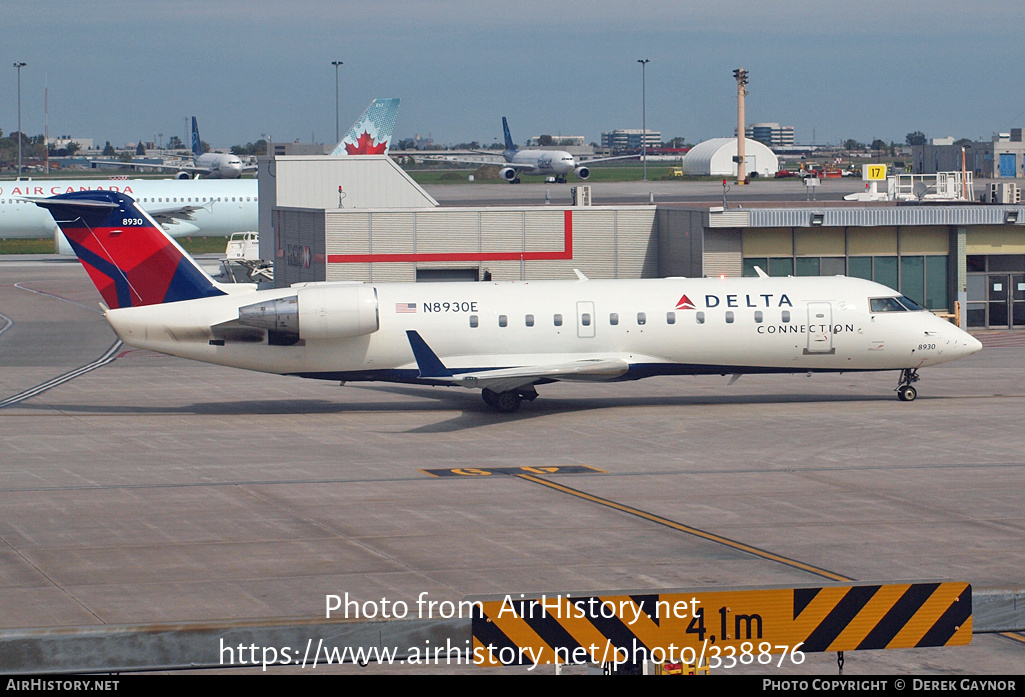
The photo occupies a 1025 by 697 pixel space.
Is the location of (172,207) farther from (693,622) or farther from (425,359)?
(693,622)

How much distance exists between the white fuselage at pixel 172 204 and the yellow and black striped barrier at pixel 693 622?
74.3 m

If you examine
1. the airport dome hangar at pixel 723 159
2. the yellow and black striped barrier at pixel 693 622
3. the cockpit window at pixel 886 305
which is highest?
the airport dome hangar at pixel 723 159

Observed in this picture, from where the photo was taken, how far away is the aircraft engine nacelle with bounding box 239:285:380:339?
1128 inches

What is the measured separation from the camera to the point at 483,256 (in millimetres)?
46594

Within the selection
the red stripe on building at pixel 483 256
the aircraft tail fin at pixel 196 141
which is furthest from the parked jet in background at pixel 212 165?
the red stripe on building at pixel 483 256

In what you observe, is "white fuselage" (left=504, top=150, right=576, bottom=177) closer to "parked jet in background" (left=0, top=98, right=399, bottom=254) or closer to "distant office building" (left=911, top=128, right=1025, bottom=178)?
"distant office building" (left=911, top=128, right=1025, bottom=178)

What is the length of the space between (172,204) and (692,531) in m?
66.1

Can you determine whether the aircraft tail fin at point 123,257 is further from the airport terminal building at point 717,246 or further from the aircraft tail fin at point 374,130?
the aircraft tail fin at point 374,130

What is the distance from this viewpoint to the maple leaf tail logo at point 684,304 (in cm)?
2945

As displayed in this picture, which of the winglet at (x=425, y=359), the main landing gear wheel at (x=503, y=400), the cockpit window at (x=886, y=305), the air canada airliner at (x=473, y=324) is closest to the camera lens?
the winglet at (x=425, y=359)

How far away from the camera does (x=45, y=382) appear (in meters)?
35.6

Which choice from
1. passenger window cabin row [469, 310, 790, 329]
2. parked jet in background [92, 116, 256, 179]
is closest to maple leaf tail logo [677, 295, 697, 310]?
passenger window cabin row [469, 310, 790, 329]

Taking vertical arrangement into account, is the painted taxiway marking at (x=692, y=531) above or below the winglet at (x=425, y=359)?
below

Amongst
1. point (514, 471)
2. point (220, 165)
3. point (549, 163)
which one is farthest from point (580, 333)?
point (549, 163)
